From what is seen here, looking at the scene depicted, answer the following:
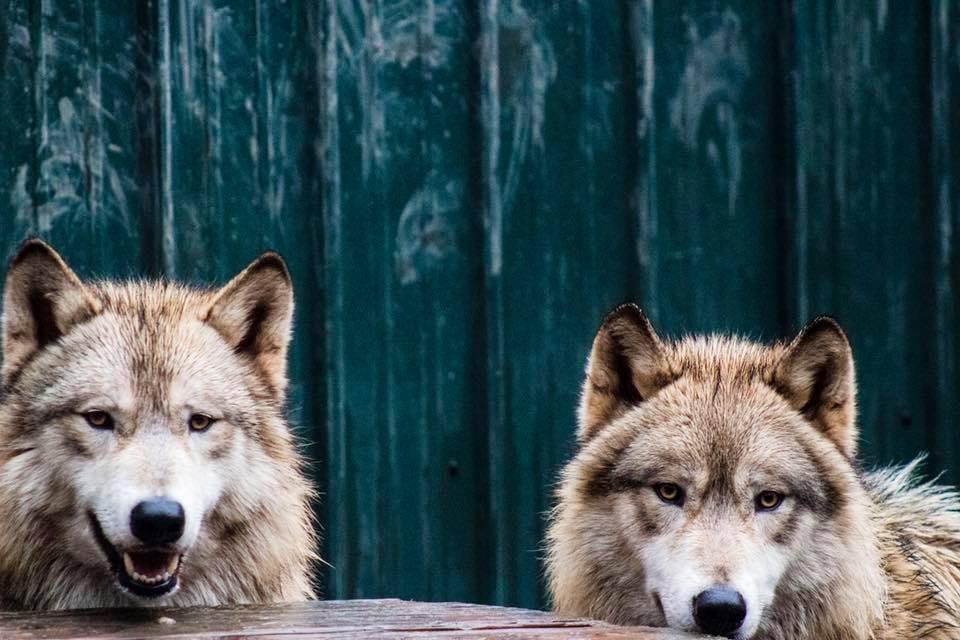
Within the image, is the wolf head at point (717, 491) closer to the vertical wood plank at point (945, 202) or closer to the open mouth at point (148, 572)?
the open mouth at point (148, 572)

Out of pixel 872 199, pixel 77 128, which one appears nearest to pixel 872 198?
pixel 872 199

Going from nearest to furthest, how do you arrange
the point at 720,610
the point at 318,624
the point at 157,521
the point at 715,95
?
the point at 318,624, the point at 157,521, the point at 720,610, the point at 715,95

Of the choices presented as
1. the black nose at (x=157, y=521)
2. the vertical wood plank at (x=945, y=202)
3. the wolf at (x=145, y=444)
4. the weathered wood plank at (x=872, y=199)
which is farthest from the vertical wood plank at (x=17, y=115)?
the vertical wood plank at (x=945, y=202)

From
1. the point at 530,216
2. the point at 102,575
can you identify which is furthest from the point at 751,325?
the point at 102,575

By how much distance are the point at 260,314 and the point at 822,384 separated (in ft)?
6.72

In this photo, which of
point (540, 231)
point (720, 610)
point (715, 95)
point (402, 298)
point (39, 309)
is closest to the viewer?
point (720, 610)

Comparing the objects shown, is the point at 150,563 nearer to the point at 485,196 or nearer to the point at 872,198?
the point at 485,196

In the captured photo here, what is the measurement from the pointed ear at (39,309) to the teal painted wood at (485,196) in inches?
39.3

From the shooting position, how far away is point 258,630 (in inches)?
141

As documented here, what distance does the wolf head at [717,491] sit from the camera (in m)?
4.43

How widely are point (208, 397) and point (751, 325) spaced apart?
2.73 m

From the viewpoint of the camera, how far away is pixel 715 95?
6137mm

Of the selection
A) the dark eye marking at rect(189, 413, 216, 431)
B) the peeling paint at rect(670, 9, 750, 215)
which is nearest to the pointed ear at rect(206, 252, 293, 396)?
the dark eye marking at rect(189, 413, 216, 431)

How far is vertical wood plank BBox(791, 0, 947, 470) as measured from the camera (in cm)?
618
